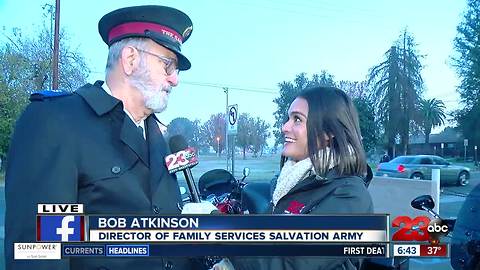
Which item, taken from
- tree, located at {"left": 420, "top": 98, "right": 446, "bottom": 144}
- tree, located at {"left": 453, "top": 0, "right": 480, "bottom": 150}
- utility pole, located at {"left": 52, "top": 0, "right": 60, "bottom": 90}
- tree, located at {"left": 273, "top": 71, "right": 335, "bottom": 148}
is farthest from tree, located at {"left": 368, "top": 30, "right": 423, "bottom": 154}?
utility pole, located at {"left": 52, "top": 0, "right": 60, "bottom": 90}

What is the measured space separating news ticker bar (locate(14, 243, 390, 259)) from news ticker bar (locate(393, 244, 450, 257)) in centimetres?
20

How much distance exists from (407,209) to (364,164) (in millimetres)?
1381

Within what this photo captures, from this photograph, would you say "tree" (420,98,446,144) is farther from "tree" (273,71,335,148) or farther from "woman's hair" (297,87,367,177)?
"woman's hair" (297,87,367,177)

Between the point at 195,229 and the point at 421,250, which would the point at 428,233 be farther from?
the point at 195,229

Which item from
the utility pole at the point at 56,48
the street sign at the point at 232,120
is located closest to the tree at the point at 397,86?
the utility pole at the point at 56,48

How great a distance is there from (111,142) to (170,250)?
49cm

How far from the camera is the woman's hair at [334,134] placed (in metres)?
1.94

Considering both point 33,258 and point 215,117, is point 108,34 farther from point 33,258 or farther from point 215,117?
point 215,117

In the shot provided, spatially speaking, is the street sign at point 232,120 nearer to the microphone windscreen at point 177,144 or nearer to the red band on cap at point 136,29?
the microphone windscreen at point 177,144

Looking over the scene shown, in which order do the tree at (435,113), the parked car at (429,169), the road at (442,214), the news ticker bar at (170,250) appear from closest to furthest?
the news ticker bar at (170,250)
the road at (442,214)
the parked car at (429,169)
the tree at (435,113)

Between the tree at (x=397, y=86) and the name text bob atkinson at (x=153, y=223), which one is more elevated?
the tree at (x=397, y=86)

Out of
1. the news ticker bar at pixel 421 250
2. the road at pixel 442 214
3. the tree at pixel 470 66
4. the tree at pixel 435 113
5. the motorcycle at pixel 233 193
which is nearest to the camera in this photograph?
the news ticker bar at pixel 421 250

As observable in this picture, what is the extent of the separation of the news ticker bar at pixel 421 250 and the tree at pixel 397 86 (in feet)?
143

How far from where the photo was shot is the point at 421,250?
1706mm
